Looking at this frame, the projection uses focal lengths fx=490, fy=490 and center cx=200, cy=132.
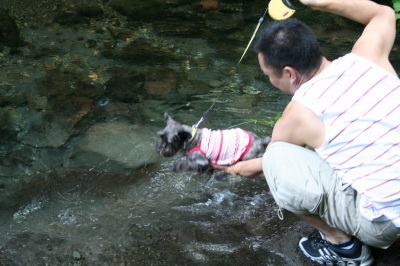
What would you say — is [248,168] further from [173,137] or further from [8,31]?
[8,31]

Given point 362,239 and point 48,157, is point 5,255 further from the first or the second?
point 362,239

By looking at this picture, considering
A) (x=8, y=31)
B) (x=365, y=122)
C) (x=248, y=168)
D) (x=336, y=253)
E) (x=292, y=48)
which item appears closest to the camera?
(x=365, y=122)

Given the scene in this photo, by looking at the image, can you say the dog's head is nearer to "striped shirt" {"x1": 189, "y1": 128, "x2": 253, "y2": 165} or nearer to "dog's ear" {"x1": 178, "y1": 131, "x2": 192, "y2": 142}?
"dog's ear" {"x1": 178, "y1": 131, "x2": 192, "y2": 142}

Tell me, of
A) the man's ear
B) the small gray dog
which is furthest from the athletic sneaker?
the man's ear

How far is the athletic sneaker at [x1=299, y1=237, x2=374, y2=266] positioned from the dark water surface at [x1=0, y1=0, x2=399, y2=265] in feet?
0.48

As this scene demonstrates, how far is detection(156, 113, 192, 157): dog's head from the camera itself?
3.53 m

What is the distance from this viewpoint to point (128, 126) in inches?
197

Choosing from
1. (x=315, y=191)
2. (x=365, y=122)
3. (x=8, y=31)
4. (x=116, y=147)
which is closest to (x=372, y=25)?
(x=365, y=122)

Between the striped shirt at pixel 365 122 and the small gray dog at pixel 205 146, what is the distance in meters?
A: 0.97

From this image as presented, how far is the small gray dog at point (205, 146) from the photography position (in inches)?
136

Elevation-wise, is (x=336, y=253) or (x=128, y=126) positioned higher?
(x=336, y=253)

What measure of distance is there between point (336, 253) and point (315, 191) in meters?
0.55

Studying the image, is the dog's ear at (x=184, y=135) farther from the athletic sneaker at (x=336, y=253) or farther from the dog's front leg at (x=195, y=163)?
the athletic sneaker at (x=336, y=253)

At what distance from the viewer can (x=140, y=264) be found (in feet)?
11.0
